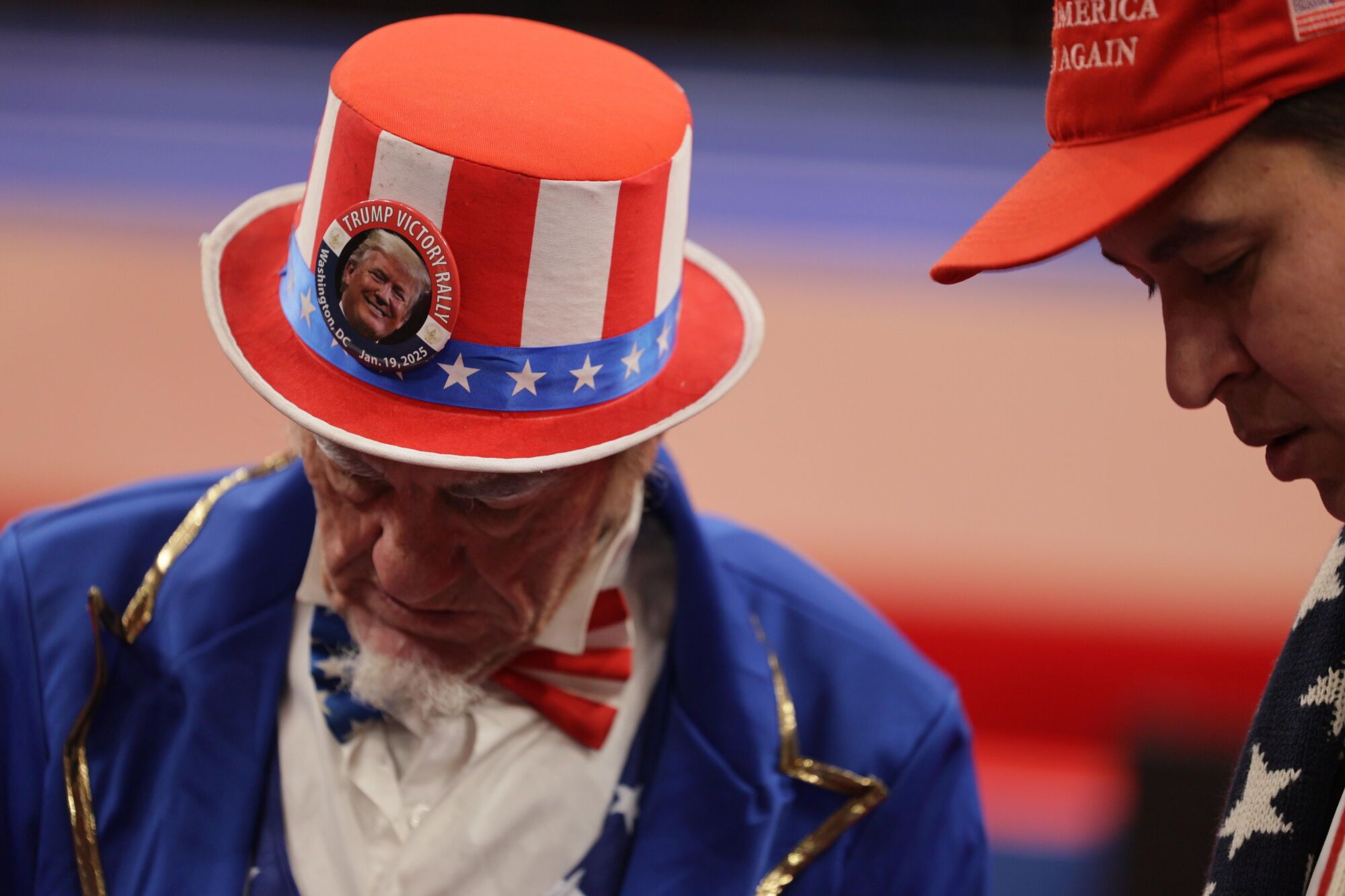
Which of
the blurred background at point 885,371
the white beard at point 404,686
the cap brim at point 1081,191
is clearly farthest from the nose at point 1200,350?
the blurred background at point 885,371

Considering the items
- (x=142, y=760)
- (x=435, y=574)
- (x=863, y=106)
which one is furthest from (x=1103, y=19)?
(x=863, y=106)

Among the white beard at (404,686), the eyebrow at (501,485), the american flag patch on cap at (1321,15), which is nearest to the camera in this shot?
the american flag patch on cap at (1321,15)

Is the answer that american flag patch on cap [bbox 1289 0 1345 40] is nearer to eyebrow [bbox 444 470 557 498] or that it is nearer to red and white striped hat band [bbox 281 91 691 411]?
red and white striped hat band [bbox 281 91 691 411]

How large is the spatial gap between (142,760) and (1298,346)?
4.07 ft

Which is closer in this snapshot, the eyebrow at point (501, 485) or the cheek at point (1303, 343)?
the cheek at point (1303, 343)

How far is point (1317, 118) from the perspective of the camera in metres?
0.88

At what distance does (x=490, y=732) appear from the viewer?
1571mm

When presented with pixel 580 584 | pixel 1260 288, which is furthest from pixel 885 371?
pixel 1260 288

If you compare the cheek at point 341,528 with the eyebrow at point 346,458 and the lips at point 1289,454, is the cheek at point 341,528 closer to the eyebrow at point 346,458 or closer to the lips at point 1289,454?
the eyebrow at point 346,458

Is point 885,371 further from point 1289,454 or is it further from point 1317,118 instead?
point 1317,118

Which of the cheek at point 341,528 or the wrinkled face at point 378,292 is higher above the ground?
the wrinkled face at point 378,292

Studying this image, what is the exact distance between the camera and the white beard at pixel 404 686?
1495mm

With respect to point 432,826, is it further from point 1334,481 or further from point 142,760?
point 1334,481

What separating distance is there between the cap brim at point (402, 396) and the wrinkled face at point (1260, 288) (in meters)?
0.52
